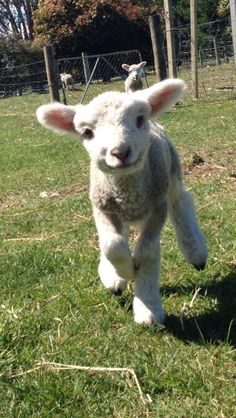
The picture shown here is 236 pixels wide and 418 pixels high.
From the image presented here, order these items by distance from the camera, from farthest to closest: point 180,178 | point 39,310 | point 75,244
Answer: point 75,244 → point 180,178 → point 39,310

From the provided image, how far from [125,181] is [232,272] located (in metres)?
1.01

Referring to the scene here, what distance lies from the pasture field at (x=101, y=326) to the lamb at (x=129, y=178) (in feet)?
0.63

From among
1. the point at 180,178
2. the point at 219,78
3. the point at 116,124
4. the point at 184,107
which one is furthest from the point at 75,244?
the point at 219,78

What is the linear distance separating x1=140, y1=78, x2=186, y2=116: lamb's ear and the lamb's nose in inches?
23.0

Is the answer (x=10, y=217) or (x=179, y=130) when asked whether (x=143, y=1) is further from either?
(x=10, y=217)

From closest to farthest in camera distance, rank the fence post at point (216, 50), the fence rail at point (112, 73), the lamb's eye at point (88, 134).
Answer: the lamb's eye at point (88, 134)
the fence rail at point (112, 73)
the fence post at point (216, 50)

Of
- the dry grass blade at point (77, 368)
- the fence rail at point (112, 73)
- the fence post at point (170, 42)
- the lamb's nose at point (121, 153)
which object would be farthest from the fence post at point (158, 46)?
the dry grass blade at point (77, 368)

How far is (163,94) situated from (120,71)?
20886 millimetres

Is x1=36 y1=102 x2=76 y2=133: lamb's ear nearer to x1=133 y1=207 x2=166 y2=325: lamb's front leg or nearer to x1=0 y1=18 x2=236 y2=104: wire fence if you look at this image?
x1=133 y1=207 x2=166 y2=325: lamb's front leg

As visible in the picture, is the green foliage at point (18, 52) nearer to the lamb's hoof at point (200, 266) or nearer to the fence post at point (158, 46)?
the fence post at point (158, 46)

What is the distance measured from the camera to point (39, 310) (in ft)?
11.8

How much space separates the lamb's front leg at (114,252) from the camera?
125 inches

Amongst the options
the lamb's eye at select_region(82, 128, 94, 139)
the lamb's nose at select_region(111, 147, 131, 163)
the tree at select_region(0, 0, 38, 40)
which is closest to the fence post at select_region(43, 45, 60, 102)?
the lamb's eye at select_region(82, 128, 94, 139)

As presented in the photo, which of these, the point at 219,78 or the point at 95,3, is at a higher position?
the point at 95,3
